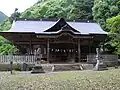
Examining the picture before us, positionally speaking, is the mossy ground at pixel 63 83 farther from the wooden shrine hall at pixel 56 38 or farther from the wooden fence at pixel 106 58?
the wooden shrine hall at pixel 56 38

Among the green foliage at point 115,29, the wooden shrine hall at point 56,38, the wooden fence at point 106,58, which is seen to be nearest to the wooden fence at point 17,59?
the wooden shrine hall at point 56,38

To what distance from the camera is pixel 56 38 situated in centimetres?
2991

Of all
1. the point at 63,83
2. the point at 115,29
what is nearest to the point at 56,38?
the point at 115,29

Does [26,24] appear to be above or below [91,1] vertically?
below

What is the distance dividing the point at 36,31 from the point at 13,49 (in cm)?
632

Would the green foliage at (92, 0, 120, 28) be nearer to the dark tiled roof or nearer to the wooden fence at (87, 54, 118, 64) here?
the dark tiled roof

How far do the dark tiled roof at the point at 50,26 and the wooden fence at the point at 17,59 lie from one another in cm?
465

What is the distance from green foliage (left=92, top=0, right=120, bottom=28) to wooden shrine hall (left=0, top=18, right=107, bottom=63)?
5831mm

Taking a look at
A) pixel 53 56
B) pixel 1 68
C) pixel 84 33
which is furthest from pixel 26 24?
pixel 1 68

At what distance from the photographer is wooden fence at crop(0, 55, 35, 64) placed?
26.0 metres

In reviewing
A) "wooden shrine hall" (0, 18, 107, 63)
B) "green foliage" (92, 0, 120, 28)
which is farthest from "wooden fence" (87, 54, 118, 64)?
"green foliage" (92, 0, 120, 28)

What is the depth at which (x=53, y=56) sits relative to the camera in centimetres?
3184

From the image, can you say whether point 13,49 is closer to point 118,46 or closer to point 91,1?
point 118,46

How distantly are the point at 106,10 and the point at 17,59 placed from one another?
19.3 meters
